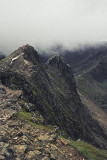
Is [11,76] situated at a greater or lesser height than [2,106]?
greater

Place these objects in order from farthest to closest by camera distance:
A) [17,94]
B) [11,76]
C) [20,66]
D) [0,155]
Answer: [20,66] → [11,76] → [17,94] → [0,155]

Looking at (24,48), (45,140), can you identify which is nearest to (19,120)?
(45,140)

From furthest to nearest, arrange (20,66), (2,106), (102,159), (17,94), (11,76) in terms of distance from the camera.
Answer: (20,66) → (11,76) → (17,94) → (2,106) → (102,159)

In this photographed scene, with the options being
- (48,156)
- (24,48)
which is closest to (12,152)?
(48,156)

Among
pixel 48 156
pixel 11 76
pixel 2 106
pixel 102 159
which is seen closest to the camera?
pixel 48 156

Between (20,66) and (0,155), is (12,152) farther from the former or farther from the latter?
(20,66)

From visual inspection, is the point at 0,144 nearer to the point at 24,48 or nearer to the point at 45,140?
the point at 45,140

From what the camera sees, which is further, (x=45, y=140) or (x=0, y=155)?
(x=45, y=140)

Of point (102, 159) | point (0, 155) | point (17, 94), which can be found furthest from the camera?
point (17, 94)

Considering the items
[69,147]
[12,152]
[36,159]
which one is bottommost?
[69,147]
